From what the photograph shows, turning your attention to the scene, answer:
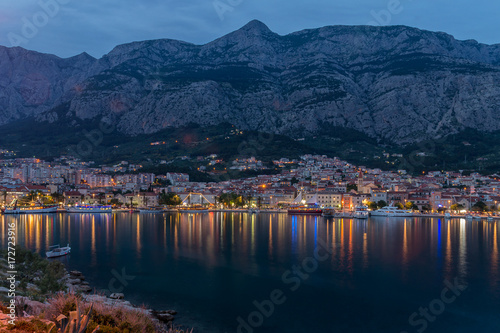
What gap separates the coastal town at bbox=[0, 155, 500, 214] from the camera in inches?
2347

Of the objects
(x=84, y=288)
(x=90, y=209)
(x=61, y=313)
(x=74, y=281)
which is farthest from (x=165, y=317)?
(x=90, y=209)

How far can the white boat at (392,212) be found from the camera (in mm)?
54438

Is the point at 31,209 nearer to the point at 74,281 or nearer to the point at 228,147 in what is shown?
the point at 228,147

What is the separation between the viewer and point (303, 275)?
63.6ft

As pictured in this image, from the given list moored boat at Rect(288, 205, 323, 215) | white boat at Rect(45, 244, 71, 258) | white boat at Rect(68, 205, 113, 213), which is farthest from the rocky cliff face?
white boat at Rect(45, 244, 71, 258)

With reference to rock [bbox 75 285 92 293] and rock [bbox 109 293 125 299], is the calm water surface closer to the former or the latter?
rock [bbox 109 293 125 299]

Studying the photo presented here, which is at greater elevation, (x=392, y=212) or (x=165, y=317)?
(x=165, y=317)

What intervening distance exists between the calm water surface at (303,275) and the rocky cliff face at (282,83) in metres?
62.6

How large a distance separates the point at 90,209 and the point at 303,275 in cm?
4620

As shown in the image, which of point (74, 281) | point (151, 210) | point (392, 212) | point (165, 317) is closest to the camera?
point (165, 317)

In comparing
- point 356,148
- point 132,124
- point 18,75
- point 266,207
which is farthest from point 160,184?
point 18,75

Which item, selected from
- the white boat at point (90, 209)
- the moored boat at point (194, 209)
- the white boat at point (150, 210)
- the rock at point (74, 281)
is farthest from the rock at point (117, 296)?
the white boat at point (90, 209)

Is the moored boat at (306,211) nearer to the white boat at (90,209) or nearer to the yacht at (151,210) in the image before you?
the yacht at (151,210)

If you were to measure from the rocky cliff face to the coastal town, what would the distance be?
16.5 meters
